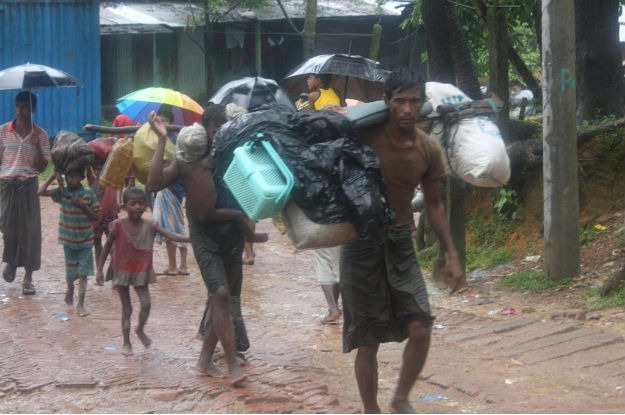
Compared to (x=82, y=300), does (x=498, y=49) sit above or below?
A: above

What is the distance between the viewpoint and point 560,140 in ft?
25.9

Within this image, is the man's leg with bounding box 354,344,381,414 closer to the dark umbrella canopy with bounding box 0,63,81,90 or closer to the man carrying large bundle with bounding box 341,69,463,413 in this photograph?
the man carrying large bundle with bounding box 341,69,463,413

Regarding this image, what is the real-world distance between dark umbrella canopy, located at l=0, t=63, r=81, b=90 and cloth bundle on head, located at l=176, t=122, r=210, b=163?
4.53 metres

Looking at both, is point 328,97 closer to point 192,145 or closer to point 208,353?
point 192,145

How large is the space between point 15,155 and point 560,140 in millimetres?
4998

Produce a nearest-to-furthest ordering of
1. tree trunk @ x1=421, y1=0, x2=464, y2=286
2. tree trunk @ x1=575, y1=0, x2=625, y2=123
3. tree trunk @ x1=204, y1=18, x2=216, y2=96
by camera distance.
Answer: tree trunk @ x1=421, y1=0, x2=464, y2=286, tree trunk @ x1=575, y1=0, x2=625, y2=123, tree trunk @ x1=204, y1=18, x2=216, y2=96

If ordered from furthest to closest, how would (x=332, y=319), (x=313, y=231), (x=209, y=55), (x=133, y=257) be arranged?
(x=209, y=55)
(x=332, y=319)
(x=133, y=257)
(x=313, y=231)

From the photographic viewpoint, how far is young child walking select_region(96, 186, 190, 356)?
6852 millimetres

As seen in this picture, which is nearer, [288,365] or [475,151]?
[475,151]

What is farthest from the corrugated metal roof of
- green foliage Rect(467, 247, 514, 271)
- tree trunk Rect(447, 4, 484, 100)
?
green foliage Rect(467, 247, 514, 271)

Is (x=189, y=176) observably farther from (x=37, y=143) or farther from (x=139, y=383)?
(x=37, y=143)

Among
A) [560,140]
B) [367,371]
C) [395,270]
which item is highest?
[560,140]

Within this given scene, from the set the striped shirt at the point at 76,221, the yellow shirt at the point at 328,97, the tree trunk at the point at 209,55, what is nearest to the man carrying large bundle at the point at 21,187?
the striped shirt at the point at 76,221

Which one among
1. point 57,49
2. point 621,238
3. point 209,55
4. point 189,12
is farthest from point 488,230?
point 209,55
